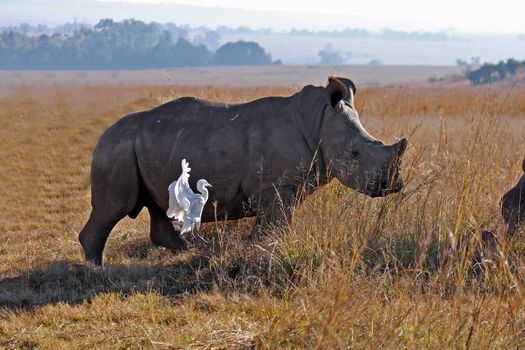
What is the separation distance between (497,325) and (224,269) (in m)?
2.10

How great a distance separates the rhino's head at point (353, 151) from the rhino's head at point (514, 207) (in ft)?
2.69

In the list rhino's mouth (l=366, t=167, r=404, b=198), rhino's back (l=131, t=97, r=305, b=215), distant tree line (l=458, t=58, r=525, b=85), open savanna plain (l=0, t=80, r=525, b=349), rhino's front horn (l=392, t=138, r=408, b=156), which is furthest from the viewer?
distant tree line (l=458, t=58, r=525, b=85)

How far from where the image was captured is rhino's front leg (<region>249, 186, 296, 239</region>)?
565 centimetres

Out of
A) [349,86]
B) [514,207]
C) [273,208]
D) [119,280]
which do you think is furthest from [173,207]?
[514,207]

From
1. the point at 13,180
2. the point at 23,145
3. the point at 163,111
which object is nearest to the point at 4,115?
the point at 23,145

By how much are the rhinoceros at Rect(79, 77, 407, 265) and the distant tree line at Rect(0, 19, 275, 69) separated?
2748 cm

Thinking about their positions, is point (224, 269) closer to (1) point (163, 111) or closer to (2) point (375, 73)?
(1) point (163, 111)

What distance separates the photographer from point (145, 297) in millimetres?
4766

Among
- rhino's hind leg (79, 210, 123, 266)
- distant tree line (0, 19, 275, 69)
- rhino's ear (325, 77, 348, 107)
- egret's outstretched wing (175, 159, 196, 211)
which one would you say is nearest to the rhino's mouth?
rhino's ear (325, 77, 348, 107)

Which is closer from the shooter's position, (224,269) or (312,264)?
→ (312,264)

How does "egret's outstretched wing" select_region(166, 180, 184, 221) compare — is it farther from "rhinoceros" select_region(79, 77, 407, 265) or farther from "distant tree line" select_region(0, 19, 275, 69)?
"distant tree line" select_region(0, 19, 275, 69)

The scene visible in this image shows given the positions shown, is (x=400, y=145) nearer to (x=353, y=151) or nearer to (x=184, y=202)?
(x=353, y=151)

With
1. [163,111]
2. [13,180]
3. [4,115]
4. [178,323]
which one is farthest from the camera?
[4,115]

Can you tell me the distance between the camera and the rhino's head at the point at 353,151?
5414mm
